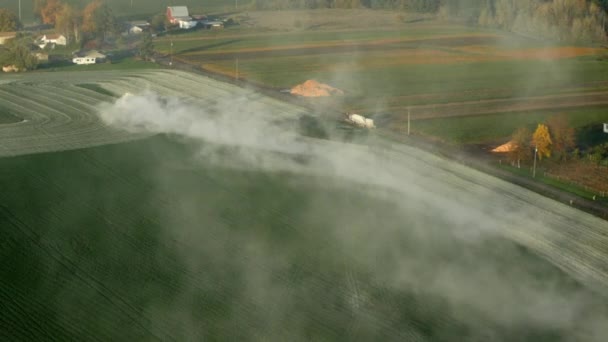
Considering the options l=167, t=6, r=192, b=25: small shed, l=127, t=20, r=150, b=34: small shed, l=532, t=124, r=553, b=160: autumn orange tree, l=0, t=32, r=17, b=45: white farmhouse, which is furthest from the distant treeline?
l=0, t=32, r=17, b=45: white farmhouse

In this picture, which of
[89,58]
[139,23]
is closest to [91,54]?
[89,58]

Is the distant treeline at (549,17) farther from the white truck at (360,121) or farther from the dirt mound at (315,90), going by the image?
the white truck at (360,121)

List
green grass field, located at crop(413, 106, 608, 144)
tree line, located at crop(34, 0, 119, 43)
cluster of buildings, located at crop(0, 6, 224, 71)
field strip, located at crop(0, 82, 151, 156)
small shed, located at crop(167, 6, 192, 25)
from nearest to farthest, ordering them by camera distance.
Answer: field strip, located at crop(0, 82, 151, 156), green grass field, located at crop(413, 106, 608, 144), cluster of buildings, located at crop(0, 6, 224, 71), tree line, located at crop(34, 0, 119, 43), small shed, located at crop(167, 6, 192, 25)

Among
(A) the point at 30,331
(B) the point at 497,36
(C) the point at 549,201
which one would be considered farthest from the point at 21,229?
(B) the point at 497,36

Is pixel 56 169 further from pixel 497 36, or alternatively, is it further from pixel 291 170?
pixel 497 36

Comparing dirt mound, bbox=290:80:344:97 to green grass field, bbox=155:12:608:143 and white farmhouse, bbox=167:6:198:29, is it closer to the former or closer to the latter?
green grass field, bbox=155:12:608:143

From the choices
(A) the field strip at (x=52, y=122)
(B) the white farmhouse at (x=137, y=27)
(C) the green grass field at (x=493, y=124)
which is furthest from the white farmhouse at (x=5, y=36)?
(C) the green grass field at (x=493, y=124)
